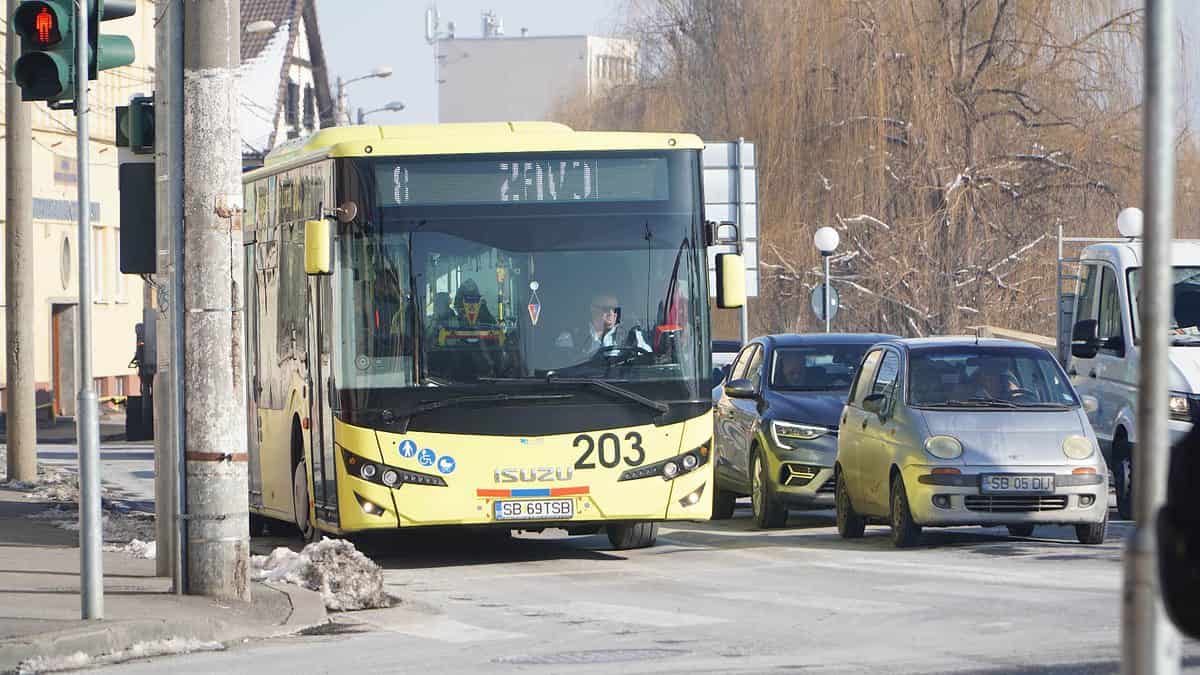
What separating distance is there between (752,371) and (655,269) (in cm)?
480

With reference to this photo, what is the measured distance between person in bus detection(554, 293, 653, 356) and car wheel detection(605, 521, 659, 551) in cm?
164

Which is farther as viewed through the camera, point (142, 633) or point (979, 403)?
point (979, 403)

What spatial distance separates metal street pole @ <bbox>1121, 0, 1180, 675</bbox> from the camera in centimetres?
478

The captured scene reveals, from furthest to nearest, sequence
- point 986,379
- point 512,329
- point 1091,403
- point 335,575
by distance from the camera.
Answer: point 1091,403 → point 986,379 → point 512,329 → point 335,575

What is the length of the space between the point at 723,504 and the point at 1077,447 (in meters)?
5.54

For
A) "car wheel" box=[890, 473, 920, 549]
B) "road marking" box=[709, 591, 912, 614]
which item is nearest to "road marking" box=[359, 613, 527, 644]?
"road marking" box=[709, 591, 912, 614]

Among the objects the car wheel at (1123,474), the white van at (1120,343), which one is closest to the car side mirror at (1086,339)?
the white van at (1120,343)

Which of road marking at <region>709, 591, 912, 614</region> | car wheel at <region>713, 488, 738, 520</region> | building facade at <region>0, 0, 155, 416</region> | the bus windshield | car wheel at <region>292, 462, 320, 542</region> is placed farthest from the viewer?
building facade at <region>0, 0, 155, 416</region>

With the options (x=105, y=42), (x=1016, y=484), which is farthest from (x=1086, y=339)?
(x=105, y=42)

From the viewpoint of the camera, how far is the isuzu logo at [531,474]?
49.1ft

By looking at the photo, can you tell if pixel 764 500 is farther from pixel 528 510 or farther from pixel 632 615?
pixel 632 615

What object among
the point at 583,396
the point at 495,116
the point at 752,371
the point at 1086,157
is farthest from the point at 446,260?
the point at 495,116

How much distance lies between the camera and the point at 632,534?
53.6 feet

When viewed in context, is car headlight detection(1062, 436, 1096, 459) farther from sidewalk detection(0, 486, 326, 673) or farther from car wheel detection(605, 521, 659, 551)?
sidewalk detection(0, 486, 326, 673)
